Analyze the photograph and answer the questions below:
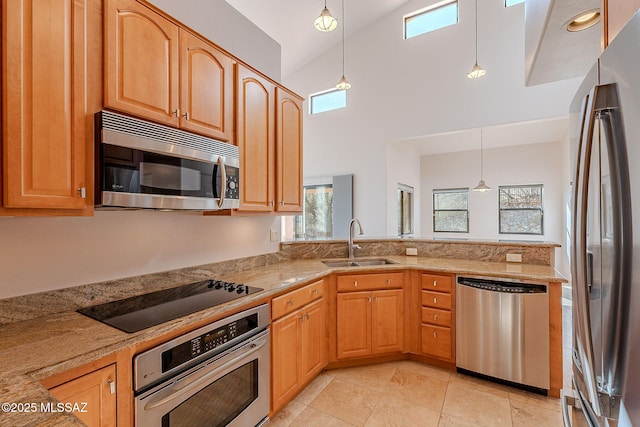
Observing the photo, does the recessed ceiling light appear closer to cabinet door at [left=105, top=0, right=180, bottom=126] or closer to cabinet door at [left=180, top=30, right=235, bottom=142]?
cabinet door at [left=180, top=30, right=235, bottom=142]

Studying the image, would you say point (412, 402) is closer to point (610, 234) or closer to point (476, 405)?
point (476, 405)

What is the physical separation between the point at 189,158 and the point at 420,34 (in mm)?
4633

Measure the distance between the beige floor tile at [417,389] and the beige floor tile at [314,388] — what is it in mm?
501

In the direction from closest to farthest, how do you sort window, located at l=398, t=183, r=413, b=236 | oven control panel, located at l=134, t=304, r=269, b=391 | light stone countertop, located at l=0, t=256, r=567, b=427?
light stone countertop, located at l=0, t=256, r=567, b=427
oven control panel, located at l=134, t=304, r=269, b=391
window, located at l=398, t=183, r=413, b=236

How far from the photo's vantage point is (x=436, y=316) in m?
2.65

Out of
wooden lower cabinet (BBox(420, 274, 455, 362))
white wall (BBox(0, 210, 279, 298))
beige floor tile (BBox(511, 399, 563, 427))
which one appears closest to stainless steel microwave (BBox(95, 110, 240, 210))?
white wall (BBox(0, 210, 279, 298))

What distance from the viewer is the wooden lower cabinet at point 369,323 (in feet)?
8.64

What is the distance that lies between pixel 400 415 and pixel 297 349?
2.79ft

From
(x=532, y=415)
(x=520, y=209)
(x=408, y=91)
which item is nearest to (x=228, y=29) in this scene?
(x=408, y=91)

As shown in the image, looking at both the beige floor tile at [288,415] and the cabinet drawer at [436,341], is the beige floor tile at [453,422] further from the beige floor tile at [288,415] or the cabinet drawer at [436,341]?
the beige floor tile at [288,415]

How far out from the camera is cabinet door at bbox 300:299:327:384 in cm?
227

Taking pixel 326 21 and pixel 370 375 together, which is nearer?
pixel 370 375

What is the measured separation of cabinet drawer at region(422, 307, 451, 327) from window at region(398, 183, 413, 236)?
9.62 feet

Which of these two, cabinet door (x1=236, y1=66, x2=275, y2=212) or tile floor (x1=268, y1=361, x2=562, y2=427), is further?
cabinet door (x1=236, y1=66, x2=275, y2=212)
